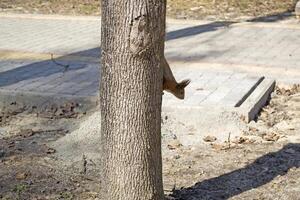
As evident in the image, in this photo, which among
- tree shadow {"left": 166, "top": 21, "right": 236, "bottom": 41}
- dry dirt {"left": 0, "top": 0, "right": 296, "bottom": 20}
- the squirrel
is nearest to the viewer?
the squirrel

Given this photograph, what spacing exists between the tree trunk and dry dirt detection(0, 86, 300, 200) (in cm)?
60

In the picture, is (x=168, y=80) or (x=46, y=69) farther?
(x=46, y=69)

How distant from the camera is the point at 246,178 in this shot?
482cm

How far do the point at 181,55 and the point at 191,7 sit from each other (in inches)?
186

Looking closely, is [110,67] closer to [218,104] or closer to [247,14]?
[218,104]

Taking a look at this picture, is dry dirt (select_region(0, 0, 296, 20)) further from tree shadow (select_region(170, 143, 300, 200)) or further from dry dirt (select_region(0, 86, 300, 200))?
tree shadow (select_region(170, 143, 300, 200))

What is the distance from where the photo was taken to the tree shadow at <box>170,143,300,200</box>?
454cm

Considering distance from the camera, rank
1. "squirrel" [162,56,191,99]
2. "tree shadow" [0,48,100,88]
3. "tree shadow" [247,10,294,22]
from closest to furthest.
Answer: "squirrel" [162,56,191,99]
"tree shadow" [0,48,100,88]
"tree shadow" [247,10,294,22]

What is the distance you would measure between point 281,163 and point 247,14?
7951 mm

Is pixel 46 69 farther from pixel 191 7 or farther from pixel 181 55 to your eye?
pixel 191 7

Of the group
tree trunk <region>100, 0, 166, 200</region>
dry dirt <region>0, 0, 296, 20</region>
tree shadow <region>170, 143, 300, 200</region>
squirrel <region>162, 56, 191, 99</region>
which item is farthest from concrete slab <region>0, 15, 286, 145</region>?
tree trunk <region>100, 0, 166, 200</region>

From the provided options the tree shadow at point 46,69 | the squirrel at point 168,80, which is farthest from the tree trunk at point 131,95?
the tree shadow at point 46,69

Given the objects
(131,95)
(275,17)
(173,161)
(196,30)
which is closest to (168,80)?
(131,95)

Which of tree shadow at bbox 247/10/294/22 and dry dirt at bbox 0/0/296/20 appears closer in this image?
tree shadow at bbox 247/10/294/22
